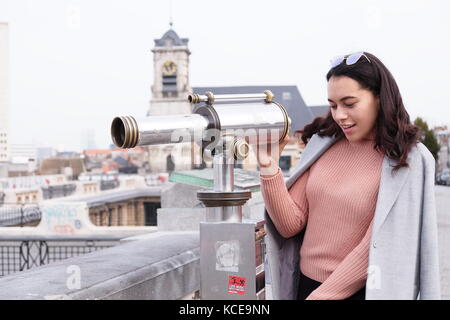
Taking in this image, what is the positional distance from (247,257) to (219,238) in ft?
0.34

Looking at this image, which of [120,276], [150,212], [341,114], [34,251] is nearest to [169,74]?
[150,212]

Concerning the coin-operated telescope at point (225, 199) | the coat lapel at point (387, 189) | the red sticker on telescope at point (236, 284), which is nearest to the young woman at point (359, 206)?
the coat lapel at point (387, 189)

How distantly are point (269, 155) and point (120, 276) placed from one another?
100 cm

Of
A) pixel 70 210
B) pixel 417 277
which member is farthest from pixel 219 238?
pixel 70 210

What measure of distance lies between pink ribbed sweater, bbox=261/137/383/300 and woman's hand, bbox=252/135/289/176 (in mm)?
39

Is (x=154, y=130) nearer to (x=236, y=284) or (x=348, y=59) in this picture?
(x=236, y=284)

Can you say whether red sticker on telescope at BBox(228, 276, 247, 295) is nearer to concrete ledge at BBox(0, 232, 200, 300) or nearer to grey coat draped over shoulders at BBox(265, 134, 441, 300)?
grey coat draped over shoulders at BBox(265, 134, 441, 300)

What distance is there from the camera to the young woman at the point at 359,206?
1.79m

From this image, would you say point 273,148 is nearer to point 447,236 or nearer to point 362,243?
point 362,243

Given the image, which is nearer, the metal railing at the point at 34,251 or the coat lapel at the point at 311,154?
the coat lapel at the point at 311,154

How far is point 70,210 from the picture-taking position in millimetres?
13188

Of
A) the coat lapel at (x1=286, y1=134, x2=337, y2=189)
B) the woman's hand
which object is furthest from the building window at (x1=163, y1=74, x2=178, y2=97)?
the woman's hand

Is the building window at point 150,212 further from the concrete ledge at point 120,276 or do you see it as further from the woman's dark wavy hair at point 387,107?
the woman's dark wavy hair at point 387,107

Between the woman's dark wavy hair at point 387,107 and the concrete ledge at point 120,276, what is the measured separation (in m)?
1.27
